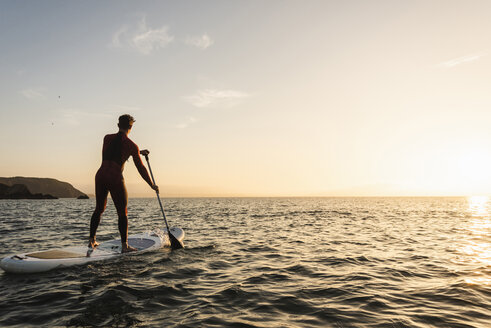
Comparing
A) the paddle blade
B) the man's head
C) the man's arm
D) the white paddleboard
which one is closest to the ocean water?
the white paddleboard

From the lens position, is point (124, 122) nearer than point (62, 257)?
No

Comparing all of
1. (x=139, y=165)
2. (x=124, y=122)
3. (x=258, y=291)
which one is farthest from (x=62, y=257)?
(x=258, y=291)

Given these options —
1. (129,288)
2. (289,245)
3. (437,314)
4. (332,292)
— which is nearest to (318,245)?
(289,245)

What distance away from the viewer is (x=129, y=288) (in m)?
4.99

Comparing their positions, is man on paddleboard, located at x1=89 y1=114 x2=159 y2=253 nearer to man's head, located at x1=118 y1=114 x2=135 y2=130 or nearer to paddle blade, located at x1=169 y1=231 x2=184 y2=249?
man's head, located at x1=118 y1=114 x2=135 y2=130

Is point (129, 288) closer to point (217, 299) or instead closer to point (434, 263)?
point (217, 299)

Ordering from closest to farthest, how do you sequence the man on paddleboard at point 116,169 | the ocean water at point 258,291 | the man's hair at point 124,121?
the ocean water at point 258,291 → the man on paddleboard at point 116,169 → the man's hair at point 124,121

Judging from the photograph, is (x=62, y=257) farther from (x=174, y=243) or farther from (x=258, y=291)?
(x=258, y=291)

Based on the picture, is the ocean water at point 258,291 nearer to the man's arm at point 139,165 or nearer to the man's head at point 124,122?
the man's arm at point 139,165

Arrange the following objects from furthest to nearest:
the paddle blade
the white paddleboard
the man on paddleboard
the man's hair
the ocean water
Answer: the paddle blade < the man's hair < the man on paddleboard < the white paddleboard < the ocean water

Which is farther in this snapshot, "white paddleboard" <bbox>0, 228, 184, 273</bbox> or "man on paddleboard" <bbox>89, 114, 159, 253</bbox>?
"man on paddleboard" <bbox>89, 114, 159, 253</bbox>

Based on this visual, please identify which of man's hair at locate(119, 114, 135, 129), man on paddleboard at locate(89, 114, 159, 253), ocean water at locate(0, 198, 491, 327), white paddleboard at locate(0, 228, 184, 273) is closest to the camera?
ocean water at locate(0, 198, 491, 327)

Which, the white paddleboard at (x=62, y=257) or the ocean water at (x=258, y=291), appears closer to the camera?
the ocean water at (x=258, y=291)

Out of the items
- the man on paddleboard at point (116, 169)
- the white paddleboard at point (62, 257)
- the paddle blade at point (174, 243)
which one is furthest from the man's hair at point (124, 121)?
the paddle blade at point (174, 243)
